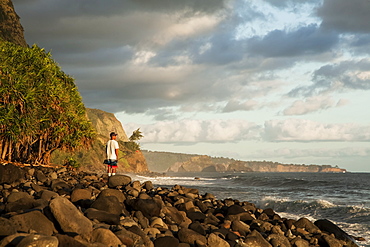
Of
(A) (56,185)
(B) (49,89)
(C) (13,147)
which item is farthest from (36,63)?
(A) (56,185)

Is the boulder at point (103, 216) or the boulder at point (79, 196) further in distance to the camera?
the boulder at point (79, 196)

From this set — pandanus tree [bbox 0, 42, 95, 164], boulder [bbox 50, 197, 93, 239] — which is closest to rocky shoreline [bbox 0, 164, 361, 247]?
boulder [bbox 50, 197, 93, 239]

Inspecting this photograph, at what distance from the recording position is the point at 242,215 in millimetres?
11742

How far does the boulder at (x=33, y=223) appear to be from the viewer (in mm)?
6230

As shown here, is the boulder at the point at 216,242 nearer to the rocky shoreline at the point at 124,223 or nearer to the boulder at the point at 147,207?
the rocky shoreline at the point at 124,223

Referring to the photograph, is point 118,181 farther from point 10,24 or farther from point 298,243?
point 10,24

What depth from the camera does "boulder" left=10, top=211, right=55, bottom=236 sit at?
20.4ft

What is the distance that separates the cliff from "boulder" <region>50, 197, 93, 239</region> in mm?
62140

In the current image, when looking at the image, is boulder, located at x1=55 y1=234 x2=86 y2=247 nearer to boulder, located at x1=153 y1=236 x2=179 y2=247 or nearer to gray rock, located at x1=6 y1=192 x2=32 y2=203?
boulder, located at x1=153 y1=236 x2=179 y2=247

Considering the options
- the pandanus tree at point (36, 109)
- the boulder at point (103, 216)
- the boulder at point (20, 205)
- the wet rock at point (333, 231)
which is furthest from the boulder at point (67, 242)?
the pandanus tree at point (36, 109)

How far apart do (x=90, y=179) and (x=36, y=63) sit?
954cm

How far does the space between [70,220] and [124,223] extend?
148cm

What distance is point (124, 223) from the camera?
763 cm

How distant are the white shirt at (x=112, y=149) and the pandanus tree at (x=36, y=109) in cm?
689
